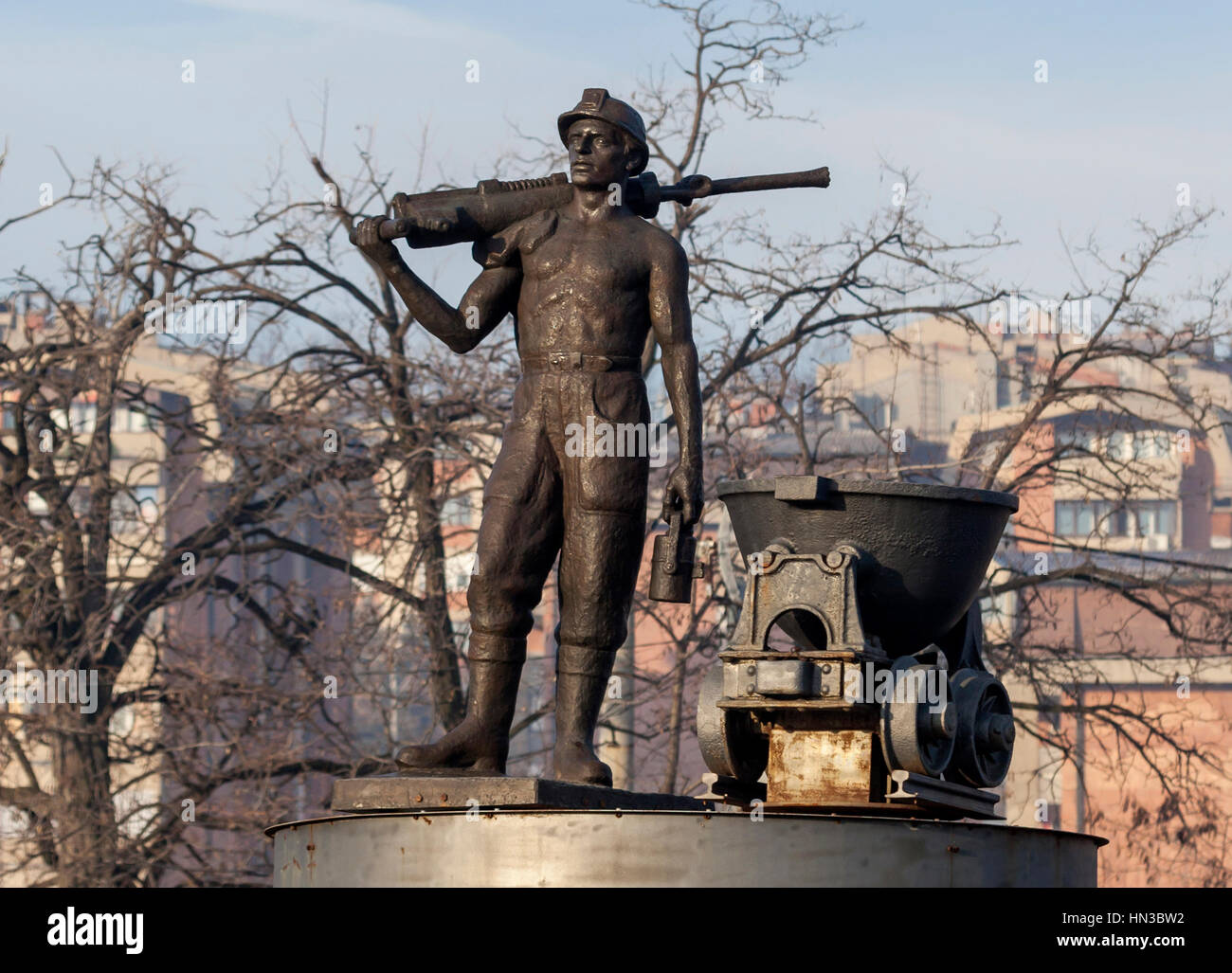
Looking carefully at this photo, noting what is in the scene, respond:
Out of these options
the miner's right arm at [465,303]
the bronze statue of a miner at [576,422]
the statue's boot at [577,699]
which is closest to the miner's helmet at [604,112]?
the bronze statue of a miner at [576,422]

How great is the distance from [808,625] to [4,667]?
9674 millimetres

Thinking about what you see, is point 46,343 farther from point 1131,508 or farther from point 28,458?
point 1131,508

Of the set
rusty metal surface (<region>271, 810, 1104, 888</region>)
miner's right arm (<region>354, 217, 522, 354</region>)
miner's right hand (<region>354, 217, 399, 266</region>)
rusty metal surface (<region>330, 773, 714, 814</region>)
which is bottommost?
rusty metal surface (<region>271, 810, 1104, 888</region>)

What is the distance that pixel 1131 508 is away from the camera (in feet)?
54.5

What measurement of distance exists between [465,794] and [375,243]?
2.08m

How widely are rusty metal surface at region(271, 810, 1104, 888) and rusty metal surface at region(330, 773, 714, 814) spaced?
0.26ft

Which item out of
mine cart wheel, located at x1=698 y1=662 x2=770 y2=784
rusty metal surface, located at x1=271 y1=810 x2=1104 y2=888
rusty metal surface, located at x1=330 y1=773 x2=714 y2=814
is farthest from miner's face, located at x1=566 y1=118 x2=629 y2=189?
rusty metal surface, located at x1=271 y1=810 x2=1104 y2=888

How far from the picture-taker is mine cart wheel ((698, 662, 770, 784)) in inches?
301

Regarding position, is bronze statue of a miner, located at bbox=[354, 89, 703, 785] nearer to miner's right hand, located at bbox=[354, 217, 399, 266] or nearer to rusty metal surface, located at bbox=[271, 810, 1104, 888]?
miner's right hand, located at bbox=[354, 217, 399, 266]

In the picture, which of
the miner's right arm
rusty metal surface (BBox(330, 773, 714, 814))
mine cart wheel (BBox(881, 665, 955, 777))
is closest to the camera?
rusty metal surface (BBox(330, 773, 714, 814))

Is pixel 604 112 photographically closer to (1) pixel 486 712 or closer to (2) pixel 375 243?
(2) pixel 375 243

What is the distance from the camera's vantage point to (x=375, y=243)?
7.58 m

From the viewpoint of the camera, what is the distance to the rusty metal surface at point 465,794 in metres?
6.85

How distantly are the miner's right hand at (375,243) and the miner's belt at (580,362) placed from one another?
26.5 inches
